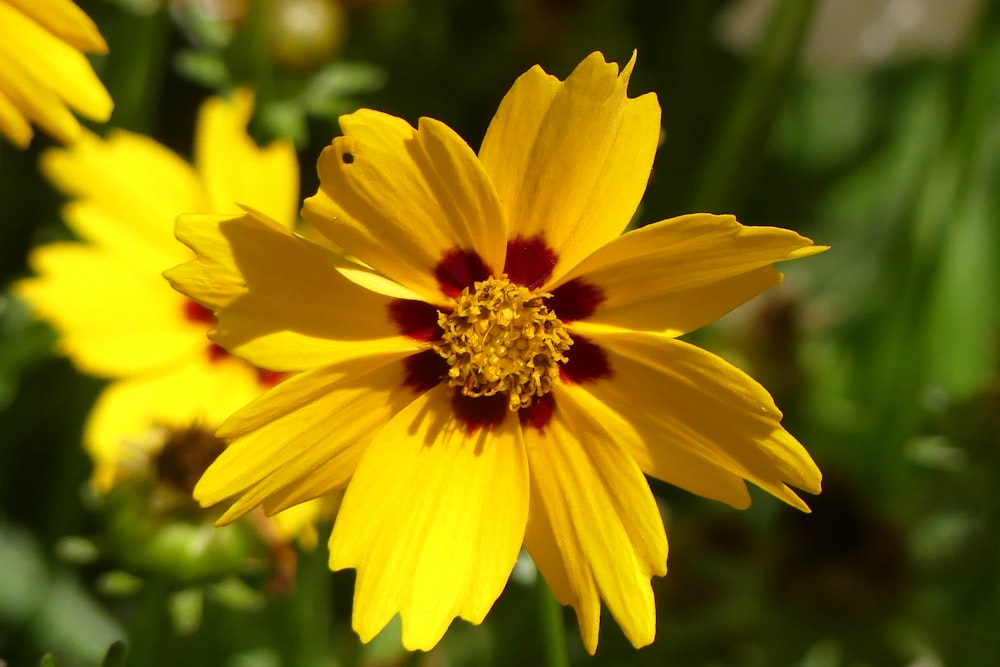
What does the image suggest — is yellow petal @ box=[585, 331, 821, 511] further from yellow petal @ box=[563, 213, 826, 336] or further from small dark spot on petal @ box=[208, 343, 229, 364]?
small dark spot on petal @ box=[208, 343, 229, 364]

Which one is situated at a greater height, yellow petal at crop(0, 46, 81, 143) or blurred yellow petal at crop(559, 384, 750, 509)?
yellow petal at crop(0, 46, 81, 143)

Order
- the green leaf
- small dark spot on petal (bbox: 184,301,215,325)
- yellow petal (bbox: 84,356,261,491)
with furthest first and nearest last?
1. small dark spot on petal (bbox: 184,301,215,325)
2. yellow petal (bbox: 84,356,261,491)
3. the green leaf

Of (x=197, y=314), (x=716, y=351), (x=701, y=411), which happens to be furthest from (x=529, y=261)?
(x=716, y=351)

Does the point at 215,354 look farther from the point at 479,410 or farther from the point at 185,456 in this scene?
the point at 479,410

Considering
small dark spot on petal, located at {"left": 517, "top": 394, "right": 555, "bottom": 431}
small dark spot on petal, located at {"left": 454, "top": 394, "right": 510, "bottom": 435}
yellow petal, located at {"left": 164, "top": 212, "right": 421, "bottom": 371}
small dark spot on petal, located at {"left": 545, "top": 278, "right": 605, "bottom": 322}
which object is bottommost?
small dark spot on petal, located at {"left": 517, "top": 394, "right": 555, "bottom": 431}

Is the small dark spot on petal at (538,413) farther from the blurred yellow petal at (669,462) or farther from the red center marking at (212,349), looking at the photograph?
the red center marking at (212,349)

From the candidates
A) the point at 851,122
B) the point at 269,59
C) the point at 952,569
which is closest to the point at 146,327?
the point at 269,59

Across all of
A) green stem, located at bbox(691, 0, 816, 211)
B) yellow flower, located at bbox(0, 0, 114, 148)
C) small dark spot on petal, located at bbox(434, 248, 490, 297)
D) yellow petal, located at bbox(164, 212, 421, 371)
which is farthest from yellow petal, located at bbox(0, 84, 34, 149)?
green stem, located at bbox(691, 0, 816, 211)

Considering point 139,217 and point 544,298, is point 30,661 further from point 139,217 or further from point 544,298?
point 544,298
